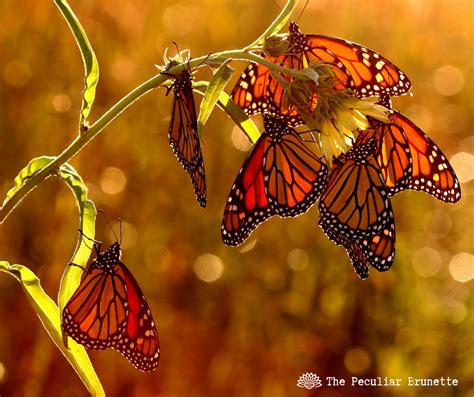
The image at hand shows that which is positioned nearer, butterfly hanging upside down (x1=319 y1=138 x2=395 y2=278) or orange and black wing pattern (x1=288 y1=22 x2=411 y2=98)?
butterfly hanging upside down (x1=319 y1=138 x2=395 y2=278)

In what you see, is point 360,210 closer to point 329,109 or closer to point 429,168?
point 329,109

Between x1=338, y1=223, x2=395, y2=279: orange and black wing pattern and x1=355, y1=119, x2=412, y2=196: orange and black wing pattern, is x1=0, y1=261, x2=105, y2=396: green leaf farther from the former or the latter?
x1=355, y1=119, x2=412, y2=196: orange and black wing pattern

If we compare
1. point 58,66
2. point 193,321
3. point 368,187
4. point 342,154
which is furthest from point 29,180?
point 58,66

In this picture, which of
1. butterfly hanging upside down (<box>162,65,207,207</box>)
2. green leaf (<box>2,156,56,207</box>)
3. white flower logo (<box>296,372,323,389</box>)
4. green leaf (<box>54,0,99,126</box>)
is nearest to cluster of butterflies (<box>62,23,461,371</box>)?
butterfly hanging upside down (<box>162,65,207,207</box>)

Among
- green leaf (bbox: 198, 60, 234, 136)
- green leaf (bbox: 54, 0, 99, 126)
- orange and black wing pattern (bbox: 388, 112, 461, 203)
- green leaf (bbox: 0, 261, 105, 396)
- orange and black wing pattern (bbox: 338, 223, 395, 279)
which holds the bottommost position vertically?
green leaf (bbox: 0, 261, 105, 396)

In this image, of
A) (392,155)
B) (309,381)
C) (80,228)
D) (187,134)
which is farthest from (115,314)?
(309,381)

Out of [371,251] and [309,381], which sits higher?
[309,381]
